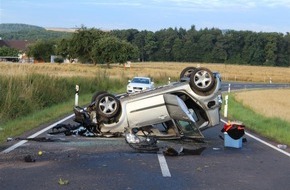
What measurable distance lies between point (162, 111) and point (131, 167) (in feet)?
10.2

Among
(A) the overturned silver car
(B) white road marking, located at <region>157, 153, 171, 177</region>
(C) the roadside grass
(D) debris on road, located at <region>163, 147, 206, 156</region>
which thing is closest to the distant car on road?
(C) the roadside grass

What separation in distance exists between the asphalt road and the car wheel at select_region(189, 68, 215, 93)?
132cm

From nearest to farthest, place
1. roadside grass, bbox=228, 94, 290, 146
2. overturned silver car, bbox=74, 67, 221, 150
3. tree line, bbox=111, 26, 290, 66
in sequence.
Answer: overturned silver car, bbox=74, 67, 221, 150
roadside grass, bbox=228, 94, 290, 146
tree line, bbox=111, 26, 290, 66

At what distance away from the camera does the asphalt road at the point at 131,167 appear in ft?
25.7

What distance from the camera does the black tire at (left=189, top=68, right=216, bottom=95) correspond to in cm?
1259

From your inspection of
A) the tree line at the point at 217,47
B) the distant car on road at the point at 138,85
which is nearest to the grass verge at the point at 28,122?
the distant car on road at the point at 138,85

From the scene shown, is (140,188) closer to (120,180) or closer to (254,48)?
(120,180)

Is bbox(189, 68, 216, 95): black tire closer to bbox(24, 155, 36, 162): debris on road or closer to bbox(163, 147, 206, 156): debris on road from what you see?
bbox(163, 147, 206, 156): debris on road

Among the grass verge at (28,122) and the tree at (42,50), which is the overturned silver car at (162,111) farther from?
the tree at (42,50)

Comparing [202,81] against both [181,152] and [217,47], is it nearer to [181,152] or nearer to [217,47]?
[181,152]

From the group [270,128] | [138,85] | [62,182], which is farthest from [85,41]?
[62,182]

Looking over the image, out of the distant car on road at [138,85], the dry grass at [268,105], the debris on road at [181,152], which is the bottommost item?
the dry grass at [268,105]

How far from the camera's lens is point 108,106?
12539 millimetres

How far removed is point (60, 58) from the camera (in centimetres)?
10269
